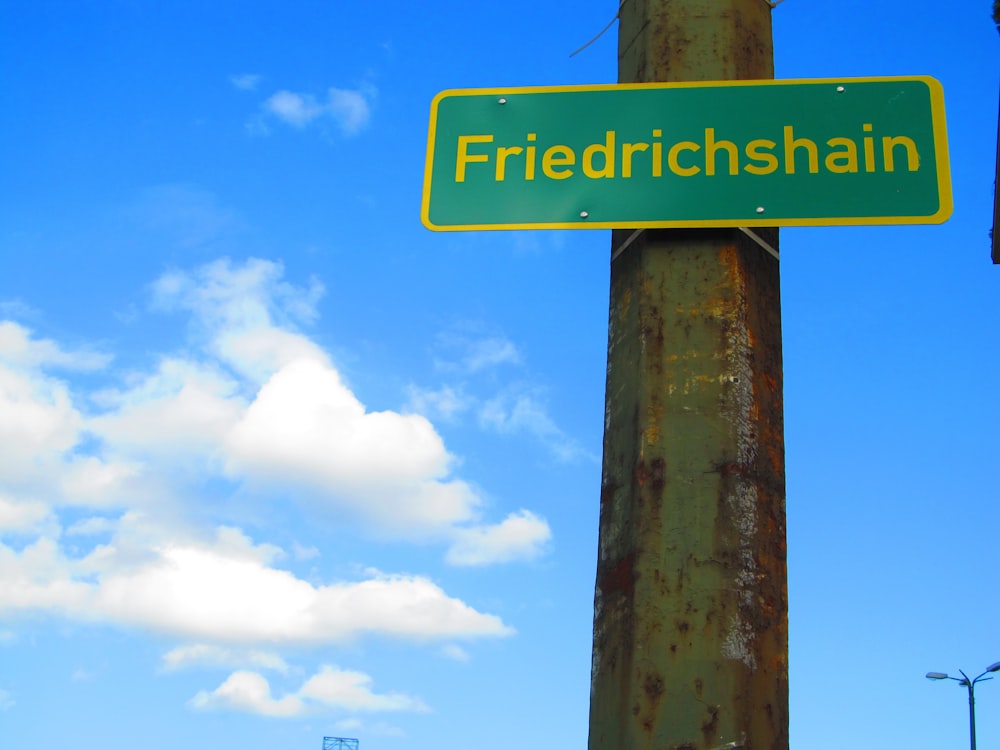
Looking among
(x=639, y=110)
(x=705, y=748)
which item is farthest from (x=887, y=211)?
(x=705, y=748)

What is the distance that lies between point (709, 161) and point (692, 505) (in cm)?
100

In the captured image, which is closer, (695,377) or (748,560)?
(748,560)

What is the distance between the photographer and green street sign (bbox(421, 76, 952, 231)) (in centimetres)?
264

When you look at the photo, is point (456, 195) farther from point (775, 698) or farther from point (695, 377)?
point (775, 698)

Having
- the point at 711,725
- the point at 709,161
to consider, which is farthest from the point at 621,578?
the point at 709,161

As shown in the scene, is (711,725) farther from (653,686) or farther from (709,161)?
(709,161)

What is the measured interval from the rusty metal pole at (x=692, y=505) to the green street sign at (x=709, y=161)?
11 centimetres

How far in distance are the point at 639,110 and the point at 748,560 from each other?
1.28 meters

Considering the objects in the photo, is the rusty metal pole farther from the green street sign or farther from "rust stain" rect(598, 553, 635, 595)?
the green street sign

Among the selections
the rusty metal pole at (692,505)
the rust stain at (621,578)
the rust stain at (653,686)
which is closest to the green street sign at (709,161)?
the rusty metal pole at (692,505)

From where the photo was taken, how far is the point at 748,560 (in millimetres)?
2143

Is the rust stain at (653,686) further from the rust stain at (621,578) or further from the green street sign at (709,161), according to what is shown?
the green street sign at (709,161)

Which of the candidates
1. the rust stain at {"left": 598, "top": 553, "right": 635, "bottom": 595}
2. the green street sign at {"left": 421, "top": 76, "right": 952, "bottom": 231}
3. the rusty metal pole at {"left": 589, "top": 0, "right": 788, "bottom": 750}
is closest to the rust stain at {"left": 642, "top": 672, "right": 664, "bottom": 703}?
the rusty metal pole at {"left": 589, "top": 0, "right": 788, "bottom": 750}

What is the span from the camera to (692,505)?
2.19 m
